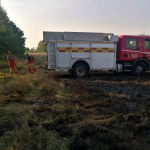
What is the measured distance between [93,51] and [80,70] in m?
1.42

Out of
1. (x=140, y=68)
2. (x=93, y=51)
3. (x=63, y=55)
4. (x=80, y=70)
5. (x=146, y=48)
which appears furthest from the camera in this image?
(x=140, y=68)

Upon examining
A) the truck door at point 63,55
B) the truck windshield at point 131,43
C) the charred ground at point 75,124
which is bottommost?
the charred ground at point 75,124

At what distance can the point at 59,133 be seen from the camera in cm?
315

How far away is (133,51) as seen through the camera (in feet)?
32.6

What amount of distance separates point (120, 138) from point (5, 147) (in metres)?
1.97

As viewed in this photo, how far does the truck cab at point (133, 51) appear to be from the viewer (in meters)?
9.86

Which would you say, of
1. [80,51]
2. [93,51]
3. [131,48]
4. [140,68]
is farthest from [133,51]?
[80,51]

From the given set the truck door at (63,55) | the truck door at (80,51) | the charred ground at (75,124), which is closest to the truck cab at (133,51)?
the truck door at (80,51)

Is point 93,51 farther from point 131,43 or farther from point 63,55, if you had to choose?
point 131,43

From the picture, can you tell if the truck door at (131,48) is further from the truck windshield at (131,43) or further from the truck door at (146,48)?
the truck door at (146,48)

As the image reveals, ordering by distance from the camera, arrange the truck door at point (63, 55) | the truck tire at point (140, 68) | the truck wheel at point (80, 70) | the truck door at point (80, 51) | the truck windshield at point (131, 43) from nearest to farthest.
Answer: the truck door at point (63, 55) < the truck door at point (80, 51) < the truck wheel at point (80, 70) < the truck windshield at point (131, 43) < the truck tire at point (140, 68)

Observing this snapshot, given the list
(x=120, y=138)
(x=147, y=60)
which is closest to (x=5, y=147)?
(x=120, y=138)

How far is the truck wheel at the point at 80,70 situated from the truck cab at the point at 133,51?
2316 millimetres

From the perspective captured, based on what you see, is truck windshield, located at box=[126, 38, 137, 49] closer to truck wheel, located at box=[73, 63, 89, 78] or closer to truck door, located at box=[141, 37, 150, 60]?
truck door, located at box=[141, 37, 150, 60]
